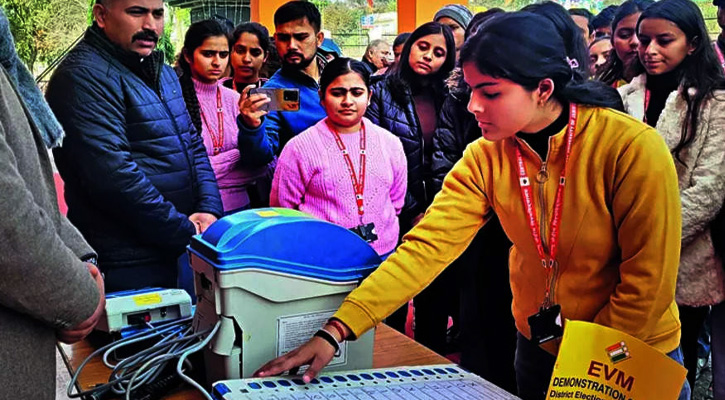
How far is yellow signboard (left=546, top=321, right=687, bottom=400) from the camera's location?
0.97 meters

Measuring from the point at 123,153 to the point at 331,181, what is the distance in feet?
2.58

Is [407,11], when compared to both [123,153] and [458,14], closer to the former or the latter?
[458,14]

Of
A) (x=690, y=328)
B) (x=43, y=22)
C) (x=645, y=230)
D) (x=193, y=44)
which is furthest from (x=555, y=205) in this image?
(x=43, y=22)

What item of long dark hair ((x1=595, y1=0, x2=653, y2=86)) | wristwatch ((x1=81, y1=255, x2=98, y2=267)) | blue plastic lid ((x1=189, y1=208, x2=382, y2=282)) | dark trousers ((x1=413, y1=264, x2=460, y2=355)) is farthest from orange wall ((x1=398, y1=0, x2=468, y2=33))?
wristwatch ((x1=81, y1=255, x2=98, y2=267))

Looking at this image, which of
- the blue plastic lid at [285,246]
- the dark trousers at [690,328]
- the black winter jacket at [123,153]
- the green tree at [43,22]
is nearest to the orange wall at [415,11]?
the green tree at [43,22]

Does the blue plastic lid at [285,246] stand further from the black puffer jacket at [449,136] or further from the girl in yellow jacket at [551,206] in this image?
the black puffer jacket at [449,136]

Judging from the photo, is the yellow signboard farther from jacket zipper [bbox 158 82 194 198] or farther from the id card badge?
jacket zipper [bbox 158 82 194 198]

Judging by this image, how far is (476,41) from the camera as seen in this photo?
1.26 m

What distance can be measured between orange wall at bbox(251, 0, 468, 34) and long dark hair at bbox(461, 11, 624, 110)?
25.6 feet

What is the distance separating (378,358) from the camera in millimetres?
1459

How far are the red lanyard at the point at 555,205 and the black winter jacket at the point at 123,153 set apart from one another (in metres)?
1.21

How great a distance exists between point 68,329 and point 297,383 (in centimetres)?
38

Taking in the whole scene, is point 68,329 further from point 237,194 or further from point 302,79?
point 302,79

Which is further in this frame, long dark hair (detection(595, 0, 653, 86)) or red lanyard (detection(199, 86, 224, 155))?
long dark hair (detection(595, 0, 653, 86))
